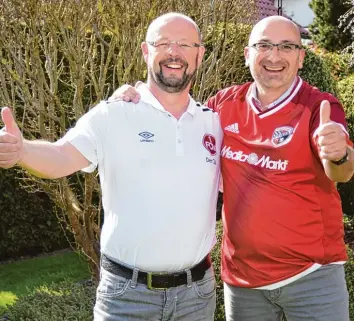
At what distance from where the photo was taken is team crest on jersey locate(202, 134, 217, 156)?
9.48 ft

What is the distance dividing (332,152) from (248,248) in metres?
0.70

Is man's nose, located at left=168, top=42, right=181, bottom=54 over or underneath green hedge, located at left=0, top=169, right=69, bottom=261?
over

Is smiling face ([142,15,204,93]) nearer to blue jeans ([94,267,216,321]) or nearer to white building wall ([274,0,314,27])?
blue jeans ([94,267,216,321])

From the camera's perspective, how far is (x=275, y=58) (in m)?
2.93

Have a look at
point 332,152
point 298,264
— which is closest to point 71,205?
point 298,264

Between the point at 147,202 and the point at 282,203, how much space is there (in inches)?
A: 25.3

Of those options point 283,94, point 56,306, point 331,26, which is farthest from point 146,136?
point 331,26

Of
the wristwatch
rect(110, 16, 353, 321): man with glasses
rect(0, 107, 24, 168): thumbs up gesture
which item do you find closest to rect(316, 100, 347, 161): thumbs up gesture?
the wristwatch

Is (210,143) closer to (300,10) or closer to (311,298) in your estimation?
(311,298)

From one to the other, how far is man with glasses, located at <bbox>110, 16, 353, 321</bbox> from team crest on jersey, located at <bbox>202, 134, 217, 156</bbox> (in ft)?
0.22

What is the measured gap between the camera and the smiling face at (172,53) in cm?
286

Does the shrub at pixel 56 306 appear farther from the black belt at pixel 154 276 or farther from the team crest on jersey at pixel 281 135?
the team crest on jersey at pixel 281 135

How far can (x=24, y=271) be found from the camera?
6.44 meters

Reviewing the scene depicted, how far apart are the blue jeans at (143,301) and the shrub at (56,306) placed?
1.57 m
